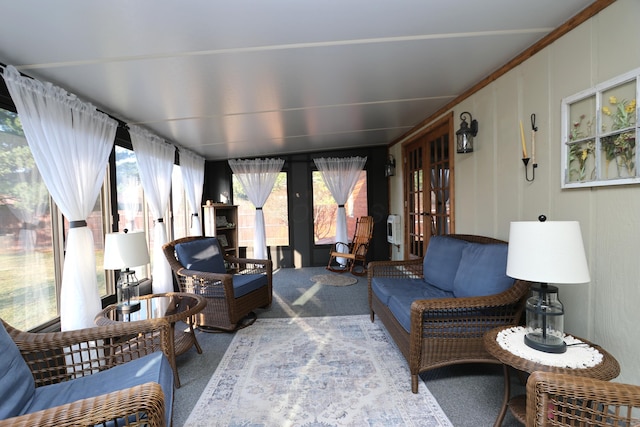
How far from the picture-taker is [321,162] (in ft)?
18.0

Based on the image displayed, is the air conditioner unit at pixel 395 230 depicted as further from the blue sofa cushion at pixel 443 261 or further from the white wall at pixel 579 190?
the white wall at pixel 579 190

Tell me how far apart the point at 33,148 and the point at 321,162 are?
13.5 feet

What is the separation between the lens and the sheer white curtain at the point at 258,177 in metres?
5.38

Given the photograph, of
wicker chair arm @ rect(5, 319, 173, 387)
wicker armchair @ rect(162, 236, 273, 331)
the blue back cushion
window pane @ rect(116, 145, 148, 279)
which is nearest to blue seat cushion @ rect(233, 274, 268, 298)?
wicker armchair @ rect(162, 236, 273, 331)

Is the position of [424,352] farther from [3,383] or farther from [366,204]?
[366,204]

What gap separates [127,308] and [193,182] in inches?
113

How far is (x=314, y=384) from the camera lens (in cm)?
195

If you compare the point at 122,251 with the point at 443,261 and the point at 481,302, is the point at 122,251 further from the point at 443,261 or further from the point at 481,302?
the point at 443,261

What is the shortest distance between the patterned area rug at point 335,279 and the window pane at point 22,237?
10.3 feet

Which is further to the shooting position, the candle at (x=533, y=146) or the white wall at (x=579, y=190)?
the candle at (x=533, y=146)

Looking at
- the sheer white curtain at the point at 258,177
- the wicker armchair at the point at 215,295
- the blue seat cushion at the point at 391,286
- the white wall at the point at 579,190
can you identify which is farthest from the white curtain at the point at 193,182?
the white wall at the point at 579,190

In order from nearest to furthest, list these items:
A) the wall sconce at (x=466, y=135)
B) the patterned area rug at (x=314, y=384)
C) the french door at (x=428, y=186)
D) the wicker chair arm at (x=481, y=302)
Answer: the patterned area rug at (x=314, y=384), the wicker chair arm at (x=481, y=302), the wall sconce at (x=466, y=135), the french door at (x=428, y=186)

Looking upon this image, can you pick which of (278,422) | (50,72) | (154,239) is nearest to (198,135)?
(154,239)

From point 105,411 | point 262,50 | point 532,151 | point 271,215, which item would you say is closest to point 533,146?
point 532,151
